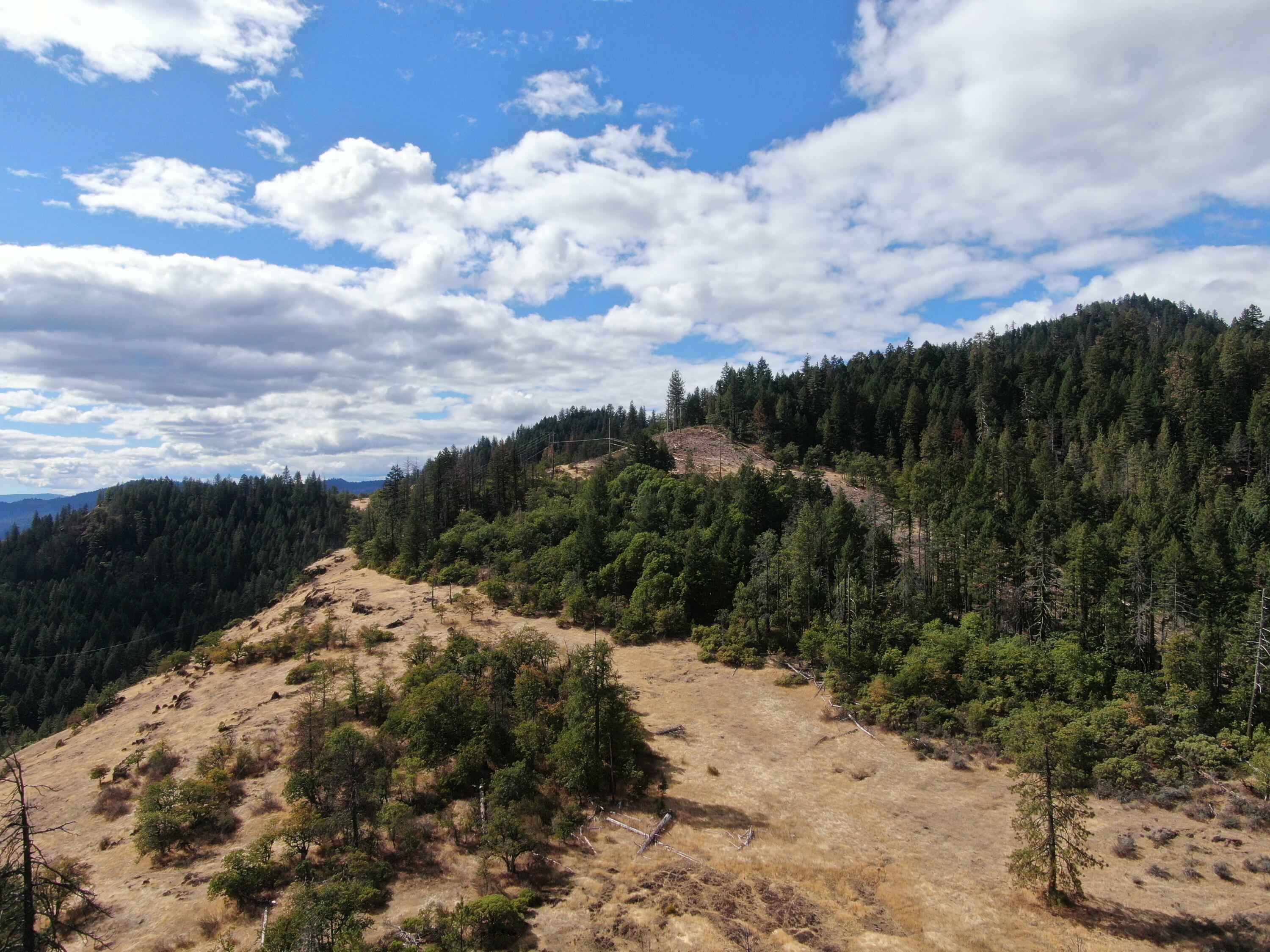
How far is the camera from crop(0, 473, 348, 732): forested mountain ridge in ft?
372

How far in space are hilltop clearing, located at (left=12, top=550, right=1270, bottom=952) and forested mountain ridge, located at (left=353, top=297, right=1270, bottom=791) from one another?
5.81 meters

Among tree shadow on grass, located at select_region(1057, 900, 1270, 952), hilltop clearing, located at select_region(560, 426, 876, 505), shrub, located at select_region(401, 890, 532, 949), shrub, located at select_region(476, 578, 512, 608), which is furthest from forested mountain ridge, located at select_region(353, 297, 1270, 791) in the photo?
shrub, located at select_region(401, 890, 532, 949)

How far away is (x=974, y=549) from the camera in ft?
174

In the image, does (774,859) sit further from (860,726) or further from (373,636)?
(373,636)

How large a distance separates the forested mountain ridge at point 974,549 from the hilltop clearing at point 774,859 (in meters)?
5.81

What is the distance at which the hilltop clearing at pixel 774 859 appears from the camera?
21219 mm

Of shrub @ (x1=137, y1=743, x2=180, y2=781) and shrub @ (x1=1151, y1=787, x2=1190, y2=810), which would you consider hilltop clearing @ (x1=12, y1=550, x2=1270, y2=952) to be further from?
shrub @ (x1=137, y1=743, x2=180, y2=781)

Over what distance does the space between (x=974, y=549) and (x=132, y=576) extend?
179674mm

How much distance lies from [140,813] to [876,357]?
5790 inches

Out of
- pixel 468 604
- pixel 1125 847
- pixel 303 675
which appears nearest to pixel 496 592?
pixel 468 604

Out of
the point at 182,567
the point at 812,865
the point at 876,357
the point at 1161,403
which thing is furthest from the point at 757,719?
the point at 182,567

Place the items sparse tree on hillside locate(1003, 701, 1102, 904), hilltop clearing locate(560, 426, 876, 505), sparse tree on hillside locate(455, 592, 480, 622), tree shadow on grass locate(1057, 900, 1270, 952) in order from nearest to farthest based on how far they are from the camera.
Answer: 1. tree shadow on grass locate(1057, 900, 1270, 952)
2. sparse tree on hillside locate(1003, 701, 1102, 904)
3. sparse tree on hillside locate(455, 592, 480, 622)
4. hilltop clearing locate(560, 426, 876, 505)

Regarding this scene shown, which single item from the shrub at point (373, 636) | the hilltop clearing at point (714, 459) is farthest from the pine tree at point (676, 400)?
the shrub at point (373, 636)

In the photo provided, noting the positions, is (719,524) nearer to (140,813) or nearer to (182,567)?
(140,813)
